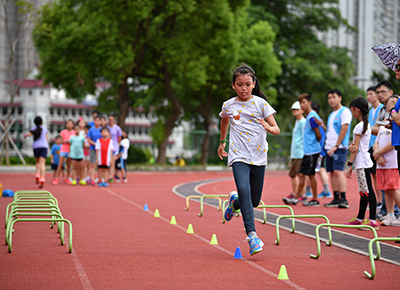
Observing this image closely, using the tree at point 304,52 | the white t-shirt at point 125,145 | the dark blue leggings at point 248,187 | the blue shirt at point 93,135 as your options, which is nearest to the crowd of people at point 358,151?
the dark blue leggings at point 248,187

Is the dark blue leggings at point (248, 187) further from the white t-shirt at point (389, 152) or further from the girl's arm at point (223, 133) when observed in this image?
the white t-shirt at point (389, 152)

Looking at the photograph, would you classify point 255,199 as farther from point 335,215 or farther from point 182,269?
point 335,215

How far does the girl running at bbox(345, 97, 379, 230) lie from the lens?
28.3ft

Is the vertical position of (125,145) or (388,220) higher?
(125,145)

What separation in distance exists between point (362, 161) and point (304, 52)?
117 ft

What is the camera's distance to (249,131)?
254 inches

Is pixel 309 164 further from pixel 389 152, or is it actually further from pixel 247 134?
pixel 247 134

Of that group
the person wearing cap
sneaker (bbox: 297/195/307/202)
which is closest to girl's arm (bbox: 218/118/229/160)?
the person wearing cap

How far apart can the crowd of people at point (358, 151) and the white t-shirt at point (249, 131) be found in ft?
5.61

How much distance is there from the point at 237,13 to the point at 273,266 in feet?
92.0

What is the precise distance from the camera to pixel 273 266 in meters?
5.79

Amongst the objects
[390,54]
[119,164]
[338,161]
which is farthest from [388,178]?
[119,164]

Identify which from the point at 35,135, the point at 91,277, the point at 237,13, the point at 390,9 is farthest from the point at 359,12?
the point at 91,277

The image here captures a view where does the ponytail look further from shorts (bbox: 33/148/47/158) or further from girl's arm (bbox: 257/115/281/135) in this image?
girl's arm (bbox: 257/115/281/135)
